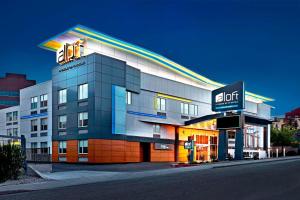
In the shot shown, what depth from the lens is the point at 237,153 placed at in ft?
142

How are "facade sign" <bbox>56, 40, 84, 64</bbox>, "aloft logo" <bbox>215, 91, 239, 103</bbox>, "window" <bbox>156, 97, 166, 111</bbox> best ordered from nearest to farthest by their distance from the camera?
"aloft logo" <bbox>215, 91, 239, 103</bbox>
"facade sign" <bbox>56, 40, 84, 64</bbox>
"window" <bbox>156, 97, 166, 111</bbox>

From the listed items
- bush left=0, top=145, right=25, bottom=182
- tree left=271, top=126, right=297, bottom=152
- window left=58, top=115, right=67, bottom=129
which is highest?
window left=58, top=115, right=67, bottom=129

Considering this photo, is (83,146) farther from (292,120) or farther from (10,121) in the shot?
(292,120)

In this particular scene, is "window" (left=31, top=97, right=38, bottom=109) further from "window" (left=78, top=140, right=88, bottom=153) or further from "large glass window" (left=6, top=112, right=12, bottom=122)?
"window" (left=78, top=140, right=88, bottom=153)

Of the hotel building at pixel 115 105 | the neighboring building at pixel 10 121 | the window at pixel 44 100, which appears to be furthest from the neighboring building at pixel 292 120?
the window at pixel 44 100

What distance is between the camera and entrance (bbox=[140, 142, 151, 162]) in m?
45.7

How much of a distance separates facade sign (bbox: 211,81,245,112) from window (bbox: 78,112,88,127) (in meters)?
15.8

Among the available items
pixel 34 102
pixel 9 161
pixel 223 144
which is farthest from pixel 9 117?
pixel 9 161

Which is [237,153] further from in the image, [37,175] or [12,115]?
[12,115]

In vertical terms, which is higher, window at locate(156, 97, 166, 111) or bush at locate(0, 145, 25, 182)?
window at locate(156, 97, 166, 111)

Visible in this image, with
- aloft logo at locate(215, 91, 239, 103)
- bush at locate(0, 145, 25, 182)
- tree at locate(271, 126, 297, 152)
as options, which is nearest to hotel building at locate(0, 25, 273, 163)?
aloft logo at locate(215, 91, 239, 103)

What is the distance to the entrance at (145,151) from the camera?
4569 cm

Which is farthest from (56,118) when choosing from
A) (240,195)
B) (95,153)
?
(240,195)

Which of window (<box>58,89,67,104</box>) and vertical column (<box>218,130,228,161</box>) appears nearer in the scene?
vertical column (<box>218,130,228,161</box>)
